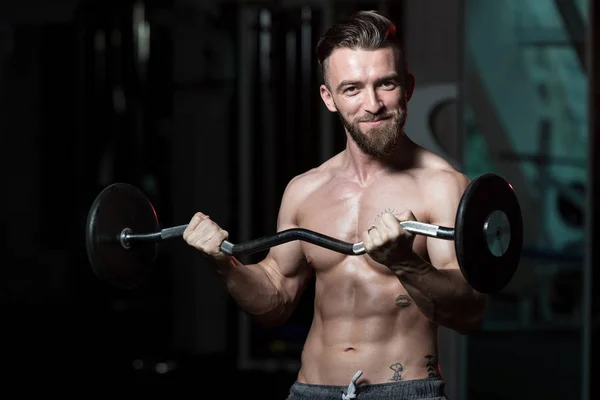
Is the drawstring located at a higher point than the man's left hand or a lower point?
lower

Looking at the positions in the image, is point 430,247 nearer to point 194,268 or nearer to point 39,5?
point 194,268

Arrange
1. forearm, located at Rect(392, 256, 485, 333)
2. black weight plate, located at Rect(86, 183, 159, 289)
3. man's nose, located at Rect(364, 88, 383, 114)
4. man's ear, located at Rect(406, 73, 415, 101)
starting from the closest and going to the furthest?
forearm, located at Rect(392, 256, 485, 333) < man's nose, located at Rect(364, 88, 383, 114) < man's ear, located at Rect(406, 73, 415, 101) < black weight plate, located at Rect(86, 183, 159, 289)

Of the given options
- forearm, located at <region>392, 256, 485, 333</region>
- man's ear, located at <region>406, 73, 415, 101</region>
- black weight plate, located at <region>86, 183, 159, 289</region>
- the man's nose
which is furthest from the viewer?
black weight plate, located at <region>86, 183, 159, 289</region>

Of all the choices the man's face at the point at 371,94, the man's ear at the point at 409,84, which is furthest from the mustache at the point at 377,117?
the man's ear at the point at 409,84

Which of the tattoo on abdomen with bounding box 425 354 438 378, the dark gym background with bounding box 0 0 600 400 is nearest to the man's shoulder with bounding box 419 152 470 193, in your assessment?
the tattoo on abdomen with bounding box 425 354 438 378

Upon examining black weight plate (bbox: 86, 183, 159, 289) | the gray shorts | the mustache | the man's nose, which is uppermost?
the man's nose

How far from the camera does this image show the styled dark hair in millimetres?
1909

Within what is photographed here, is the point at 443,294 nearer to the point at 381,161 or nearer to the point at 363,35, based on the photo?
the point at 381,161

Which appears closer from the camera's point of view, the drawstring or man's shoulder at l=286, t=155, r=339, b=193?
the drawstring

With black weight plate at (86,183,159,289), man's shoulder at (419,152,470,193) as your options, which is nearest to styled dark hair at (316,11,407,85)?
man's shoulder at (419,152,470,193)

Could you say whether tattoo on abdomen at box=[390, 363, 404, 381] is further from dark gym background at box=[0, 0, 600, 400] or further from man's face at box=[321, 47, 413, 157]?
dark gym background at box=[0, 0, 600, 400]

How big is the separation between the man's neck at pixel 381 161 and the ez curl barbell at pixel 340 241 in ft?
0.83

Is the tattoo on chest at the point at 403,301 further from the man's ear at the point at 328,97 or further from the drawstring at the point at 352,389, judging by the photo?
the man's ear at the point at 328,97

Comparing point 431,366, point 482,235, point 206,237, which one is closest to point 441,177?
point 482,235
